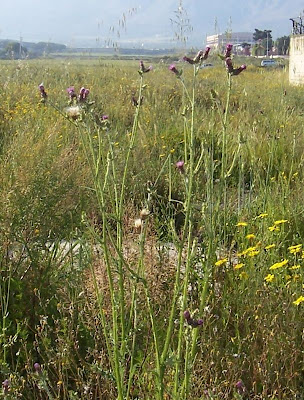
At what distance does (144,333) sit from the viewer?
2146 mm

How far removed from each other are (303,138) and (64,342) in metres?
4.01

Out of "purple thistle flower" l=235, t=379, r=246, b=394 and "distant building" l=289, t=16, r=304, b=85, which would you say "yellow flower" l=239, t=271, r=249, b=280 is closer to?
"purple thistle flower" l=235, t=379, r=246, b=394

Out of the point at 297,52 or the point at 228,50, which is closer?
the point at 228,50

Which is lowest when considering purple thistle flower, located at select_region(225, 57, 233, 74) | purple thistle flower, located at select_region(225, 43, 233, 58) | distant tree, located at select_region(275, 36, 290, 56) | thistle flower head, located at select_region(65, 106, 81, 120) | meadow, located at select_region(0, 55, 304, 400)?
meadow, located at select_region(0, 55, 304, 400)

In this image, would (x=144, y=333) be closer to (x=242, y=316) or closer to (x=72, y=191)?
(x=242, y=316)

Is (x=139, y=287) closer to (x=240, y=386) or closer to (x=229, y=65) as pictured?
(x=240, y=386)

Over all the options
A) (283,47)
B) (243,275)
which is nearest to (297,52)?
(283,47)

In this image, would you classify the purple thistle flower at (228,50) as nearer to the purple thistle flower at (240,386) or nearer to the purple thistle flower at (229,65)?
the purple thistle flower at (229,65)

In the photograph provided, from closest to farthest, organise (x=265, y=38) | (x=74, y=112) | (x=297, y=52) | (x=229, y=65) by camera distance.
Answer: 1. (x=74, y=112)
2. (x=229, y=65)
3. (x=265, y=38)
4. (x=297, y=52)

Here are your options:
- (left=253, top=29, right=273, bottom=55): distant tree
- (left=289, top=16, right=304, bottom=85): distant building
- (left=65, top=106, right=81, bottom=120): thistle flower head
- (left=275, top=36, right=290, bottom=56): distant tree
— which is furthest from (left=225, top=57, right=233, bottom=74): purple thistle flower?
(left=289, top=16, right=304, bottom=85): distant building

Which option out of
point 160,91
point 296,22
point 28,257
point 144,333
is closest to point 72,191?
point 28,257

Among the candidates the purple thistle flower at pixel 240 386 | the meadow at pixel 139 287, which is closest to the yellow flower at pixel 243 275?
the meadow at pixel 139 287

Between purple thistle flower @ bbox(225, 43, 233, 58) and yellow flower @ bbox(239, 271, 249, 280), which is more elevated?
purple thistle flower @ bbox(225, 43, 233, 58)

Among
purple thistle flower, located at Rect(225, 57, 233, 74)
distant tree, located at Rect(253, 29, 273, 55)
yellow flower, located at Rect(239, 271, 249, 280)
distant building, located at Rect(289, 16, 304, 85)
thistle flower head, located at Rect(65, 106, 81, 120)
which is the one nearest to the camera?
thistle flower head, located at Rect(65, 106, 81, 120)
